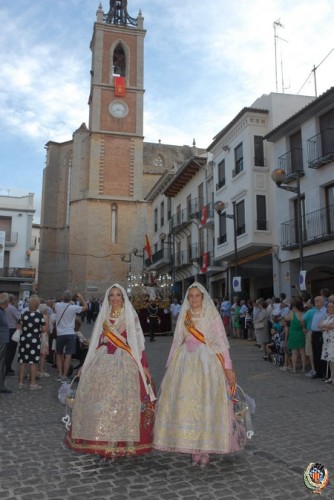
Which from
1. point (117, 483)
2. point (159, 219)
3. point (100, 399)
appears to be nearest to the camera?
point (117, 483)

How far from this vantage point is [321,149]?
17.9 metres

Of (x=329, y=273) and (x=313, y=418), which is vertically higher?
(x=329, y=273)

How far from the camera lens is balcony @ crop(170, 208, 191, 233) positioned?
32000 mm

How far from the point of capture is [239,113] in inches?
858

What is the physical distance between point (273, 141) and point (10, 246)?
3119cm

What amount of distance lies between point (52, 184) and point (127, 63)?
1576 centimetres

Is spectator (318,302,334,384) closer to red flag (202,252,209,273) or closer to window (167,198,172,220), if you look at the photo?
red flag (202,252,209,273)

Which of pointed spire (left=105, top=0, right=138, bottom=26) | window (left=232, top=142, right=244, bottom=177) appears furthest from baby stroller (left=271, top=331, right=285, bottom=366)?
pointed spire (left=105, top=0, right=138, bottom=26)

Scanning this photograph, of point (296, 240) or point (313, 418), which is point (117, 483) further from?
point (296, 240)

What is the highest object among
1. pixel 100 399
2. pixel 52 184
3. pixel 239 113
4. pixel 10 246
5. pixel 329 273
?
pixel 52 184

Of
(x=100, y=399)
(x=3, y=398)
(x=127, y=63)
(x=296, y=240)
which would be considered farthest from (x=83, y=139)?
(x=100, y=399)

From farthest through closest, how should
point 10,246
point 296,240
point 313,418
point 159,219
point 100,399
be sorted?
point 10,246, point 159,219, point 296,240, point 313,418, point 100,399

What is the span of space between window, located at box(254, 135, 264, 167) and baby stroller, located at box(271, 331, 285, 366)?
11328mm

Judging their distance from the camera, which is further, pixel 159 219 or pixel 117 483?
pixel 159 219
